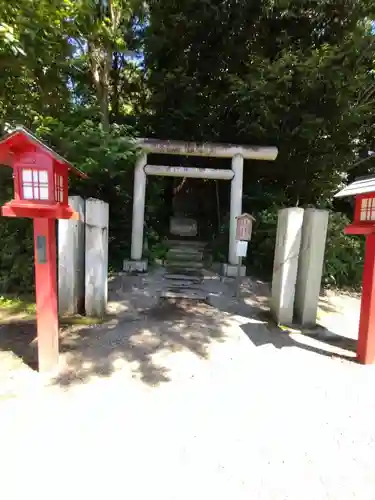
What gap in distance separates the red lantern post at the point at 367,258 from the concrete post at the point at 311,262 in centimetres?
84

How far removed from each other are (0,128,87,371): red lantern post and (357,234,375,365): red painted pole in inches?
148

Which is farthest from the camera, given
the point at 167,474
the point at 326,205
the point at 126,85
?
the point at 126,85

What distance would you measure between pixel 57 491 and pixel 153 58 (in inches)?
384

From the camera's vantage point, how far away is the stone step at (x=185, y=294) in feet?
20.5

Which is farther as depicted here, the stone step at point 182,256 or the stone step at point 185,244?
the stone step at point 185,244

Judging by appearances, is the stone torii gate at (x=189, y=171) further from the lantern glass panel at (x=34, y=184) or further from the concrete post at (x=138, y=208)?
the lantern glass panel at (x=34, y=184)

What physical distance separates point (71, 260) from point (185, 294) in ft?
8.32

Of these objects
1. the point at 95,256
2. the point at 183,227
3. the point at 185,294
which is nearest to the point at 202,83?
the point at 183,227

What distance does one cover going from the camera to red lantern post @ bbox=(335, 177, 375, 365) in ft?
12.2

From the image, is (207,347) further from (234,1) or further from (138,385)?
(234,1)

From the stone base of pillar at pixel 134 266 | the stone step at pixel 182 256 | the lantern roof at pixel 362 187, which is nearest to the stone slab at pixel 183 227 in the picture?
the stone step at pixel 182 256

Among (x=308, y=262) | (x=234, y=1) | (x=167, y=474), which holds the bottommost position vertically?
(x=167, y=474)

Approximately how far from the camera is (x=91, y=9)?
17.3ft

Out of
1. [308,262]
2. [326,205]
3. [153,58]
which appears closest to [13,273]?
[308,262]
